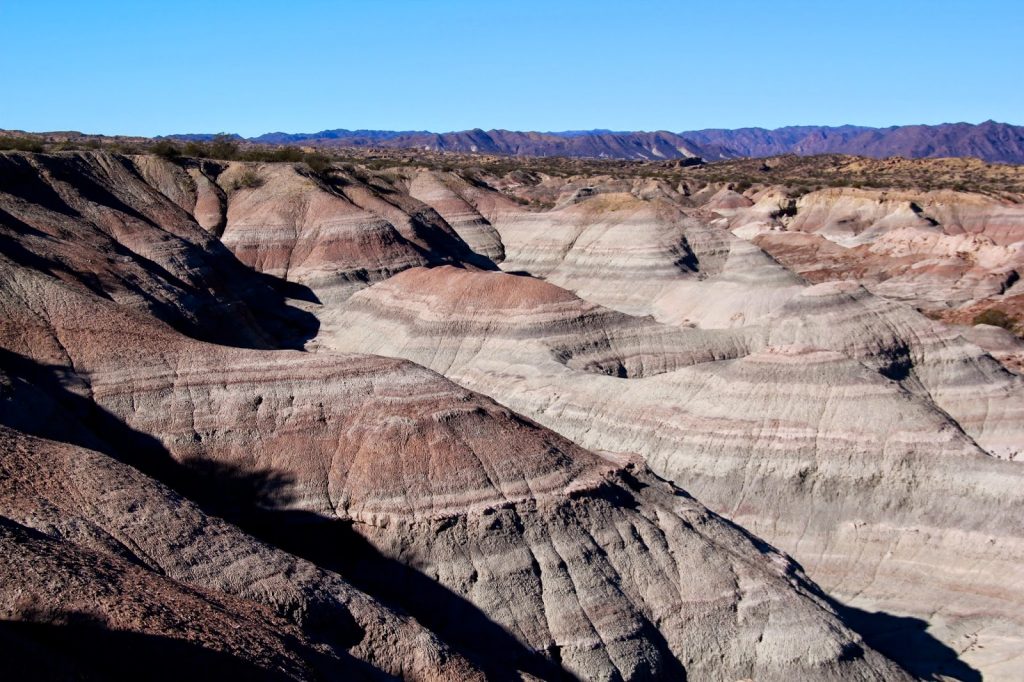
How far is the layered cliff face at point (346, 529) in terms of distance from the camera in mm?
14297

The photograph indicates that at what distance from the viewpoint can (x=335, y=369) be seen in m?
23.5

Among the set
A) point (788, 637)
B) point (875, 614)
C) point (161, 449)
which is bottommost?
point (875, 614)

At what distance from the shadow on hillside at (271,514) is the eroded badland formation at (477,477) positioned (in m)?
0.07

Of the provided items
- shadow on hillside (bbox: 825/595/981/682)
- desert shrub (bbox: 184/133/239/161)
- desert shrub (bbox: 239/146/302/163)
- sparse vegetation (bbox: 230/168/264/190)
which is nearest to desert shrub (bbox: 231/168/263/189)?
sparse vegetation (bbox: 230/168/264/190)

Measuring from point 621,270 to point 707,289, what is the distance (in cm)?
765

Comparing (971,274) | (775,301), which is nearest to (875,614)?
(775,301)

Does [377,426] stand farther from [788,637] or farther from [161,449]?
[788,637]

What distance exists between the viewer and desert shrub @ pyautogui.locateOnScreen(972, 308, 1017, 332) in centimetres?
5309

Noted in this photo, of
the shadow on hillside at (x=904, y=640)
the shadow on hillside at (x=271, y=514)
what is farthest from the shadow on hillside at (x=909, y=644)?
the shadow on hillside at (x=271, y=514)

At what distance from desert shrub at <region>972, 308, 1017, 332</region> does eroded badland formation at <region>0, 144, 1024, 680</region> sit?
10.4m

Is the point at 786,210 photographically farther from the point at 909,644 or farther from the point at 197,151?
the point at 909,644

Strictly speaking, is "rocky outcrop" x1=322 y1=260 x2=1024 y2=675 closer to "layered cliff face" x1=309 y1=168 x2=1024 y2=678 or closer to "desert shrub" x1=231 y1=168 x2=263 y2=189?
"layered cliff face" x1=309 y1=168 x2=1024 y2=678

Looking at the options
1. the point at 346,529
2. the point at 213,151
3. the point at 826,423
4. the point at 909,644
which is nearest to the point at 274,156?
the point at 213,151

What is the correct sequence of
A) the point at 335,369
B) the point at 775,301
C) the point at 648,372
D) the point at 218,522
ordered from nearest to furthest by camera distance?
the point at 218,522 < the point at 335,369 < the point at 648,372 < the point at 775,301
